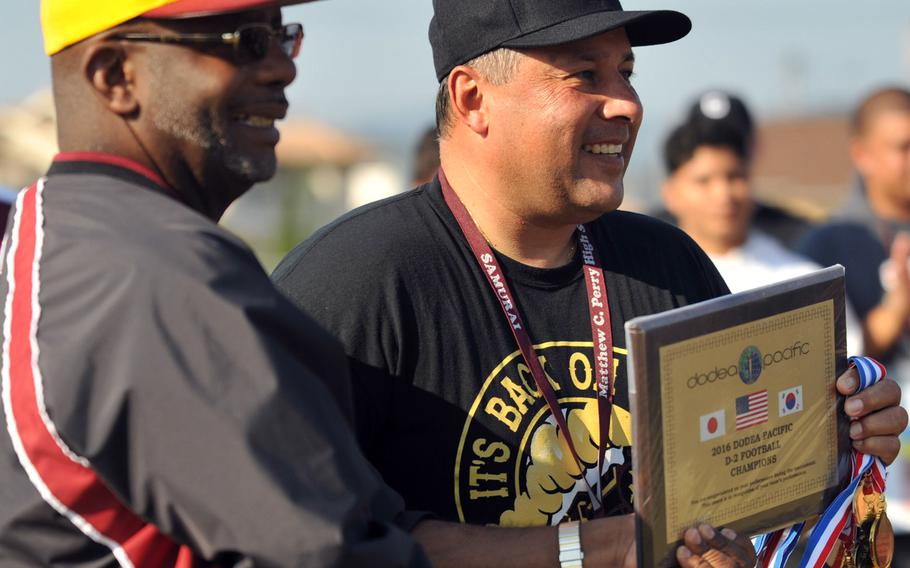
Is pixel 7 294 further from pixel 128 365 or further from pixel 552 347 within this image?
pixel 552 347

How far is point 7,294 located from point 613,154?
1527 millimetres

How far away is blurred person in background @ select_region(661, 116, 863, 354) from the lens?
19.4 ft

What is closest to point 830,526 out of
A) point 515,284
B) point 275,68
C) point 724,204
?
point 515,284

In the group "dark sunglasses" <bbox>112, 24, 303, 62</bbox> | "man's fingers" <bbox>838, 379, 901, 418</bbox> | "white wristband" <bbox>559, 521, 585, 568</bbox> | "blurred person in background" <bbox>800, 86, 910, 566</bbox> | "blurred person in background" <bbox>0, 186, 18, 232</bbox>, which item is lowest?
"blurred person in background" <bbox>800, 86, 910, 566</bbox>

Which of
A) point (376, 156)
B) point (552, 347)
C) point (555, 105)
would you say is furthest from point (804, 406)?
point (376, 156)

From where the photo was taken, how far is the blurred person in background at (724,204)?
233 inches

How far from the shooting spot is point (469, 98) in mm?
A: 3285

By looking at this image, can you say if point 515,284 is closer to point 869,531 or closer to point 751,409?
point 751,409

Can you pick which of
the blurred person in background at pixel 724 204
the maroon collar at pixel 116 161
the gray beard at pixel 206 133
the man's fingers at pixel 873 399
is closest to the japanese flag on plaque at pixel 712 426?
the man's fingers at pixel 873 399

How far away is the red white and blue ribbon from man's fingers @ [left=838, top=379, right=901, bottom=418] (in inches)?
0.8

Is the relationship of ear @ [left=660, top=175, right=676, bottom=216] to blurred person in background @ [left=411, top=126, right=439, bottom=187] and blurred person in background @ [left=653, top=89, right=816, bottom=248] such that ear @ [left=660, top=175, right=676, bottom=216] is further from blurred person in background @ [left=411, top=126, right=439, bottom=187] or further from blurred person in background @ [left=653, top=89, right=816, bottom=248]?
blurred person in background @ [left=411, top=126, right=439, bottom=187]

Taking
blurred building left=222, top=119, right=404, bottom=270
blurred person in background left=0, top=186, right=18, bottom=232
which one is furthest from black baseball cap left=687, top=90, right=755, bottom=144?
blurred building left=222, top=119, right=404, bottom=270

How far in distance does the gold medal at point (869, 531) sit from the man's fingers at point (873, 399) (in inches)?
7.1

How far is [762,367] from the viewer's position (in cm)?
285
